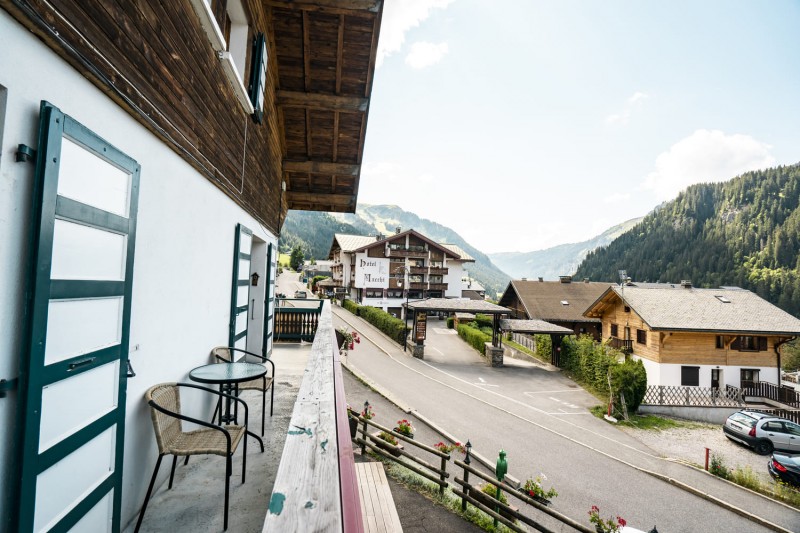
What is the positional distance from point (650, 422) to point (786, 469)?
17.6 ft

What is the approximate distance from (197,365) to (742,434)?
67.7ft

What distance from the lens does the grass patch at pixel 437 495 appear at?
7363 mm

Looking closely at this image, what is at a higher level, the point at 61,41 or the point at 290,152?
the point at 290,152

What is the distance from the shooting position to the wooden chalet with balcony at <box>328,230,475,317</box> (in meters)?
43.5

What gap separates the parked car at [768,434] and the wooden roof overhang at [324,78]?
61.0 feet

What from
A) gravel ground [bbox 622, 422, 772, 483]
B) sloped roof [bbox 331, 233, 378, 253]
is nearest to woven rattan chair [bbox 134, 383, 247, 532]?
gravel ground [bbox 622, 422, 772, 483]

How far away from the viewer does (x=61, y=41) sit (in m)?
1.76

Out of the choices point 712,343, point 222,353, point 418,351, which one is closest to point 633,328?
point 712,343

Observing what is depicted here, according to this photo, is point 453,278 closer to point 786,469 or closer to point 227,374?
point 786,469

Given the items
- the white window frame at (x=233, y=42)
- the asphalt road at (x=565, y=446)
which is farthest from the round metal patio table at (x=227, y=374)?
the asphalt road at (x=565, y=446)

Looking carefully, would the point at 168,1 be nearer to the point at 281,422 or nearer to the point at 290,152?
the point at 281,422

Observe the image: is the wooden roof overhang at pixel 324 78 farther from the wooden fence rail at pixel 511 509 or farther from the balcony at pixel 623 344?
the balcony at pixel 623 344

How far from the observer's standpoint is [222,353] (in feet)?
15.9

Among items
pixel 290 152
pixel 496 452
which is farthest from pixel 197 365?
pixel 496 452
